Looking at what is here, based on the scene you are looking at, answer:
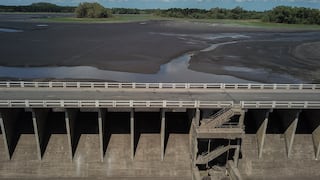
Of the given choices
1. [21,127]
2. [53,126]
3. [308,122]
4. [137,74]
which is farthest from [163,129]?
[137,74]

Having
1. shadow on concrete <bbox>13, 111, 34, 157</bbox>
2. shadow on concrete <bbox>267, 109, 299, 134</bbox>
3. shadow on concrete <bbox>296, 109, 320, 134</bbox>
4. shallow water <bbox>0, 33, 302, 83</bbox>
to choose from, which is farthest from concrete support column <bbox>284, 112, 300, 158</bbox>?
shallow water <bbox>0, 33, 302, 83</bbox>

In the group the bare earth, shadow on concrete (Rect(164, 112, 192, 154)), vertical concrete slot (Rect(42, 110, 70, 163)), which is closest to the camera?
vertical concrete slot (Rect(42, 110, 70, 163))

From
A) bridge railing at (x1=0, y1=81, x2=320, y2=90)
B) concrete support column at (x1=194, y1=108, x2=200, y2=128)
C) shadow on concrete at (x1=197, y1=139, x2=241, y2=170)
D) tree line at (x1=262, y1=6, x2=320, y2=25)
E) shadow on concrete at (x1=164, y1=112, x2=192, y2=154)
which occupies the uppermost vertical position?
tree line at (x1=262, y1=6, x2=320, y2=25)

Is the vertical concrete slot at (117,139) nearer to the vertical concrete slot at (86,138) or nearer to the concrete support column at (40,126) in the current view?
the vertical concrete slot at (86,138)

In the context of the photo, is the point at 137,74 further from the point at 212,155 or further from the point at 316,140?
the point at 316,140

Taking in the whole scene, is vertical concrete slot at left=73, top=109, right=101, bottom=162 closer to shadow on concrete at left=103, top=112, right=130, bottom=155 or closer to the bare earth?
shadow on concrete at left=103, top=112, right=130, bottom=155

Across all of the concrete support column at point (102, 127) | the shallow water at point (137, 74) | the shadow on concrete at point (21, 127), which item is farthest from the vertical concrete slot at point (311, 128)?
the shadow on concrete at point (21, 127)

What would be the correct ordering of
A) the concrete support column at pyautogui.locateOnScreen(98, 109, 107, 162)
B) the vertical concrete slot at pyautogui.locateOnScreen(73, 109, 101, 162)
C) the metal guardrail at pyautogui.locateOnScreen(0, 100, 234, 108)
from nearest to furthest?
the metal guardrail at pyautogui.locateOnScreen(0, 100, 234, 108)
the concrete support column at pyautogui.locateOnScreen(98, 109, 107, 162)
the vertical concrete slot at pyautogui.locateOnScreen(73, 109, 101, 162)
